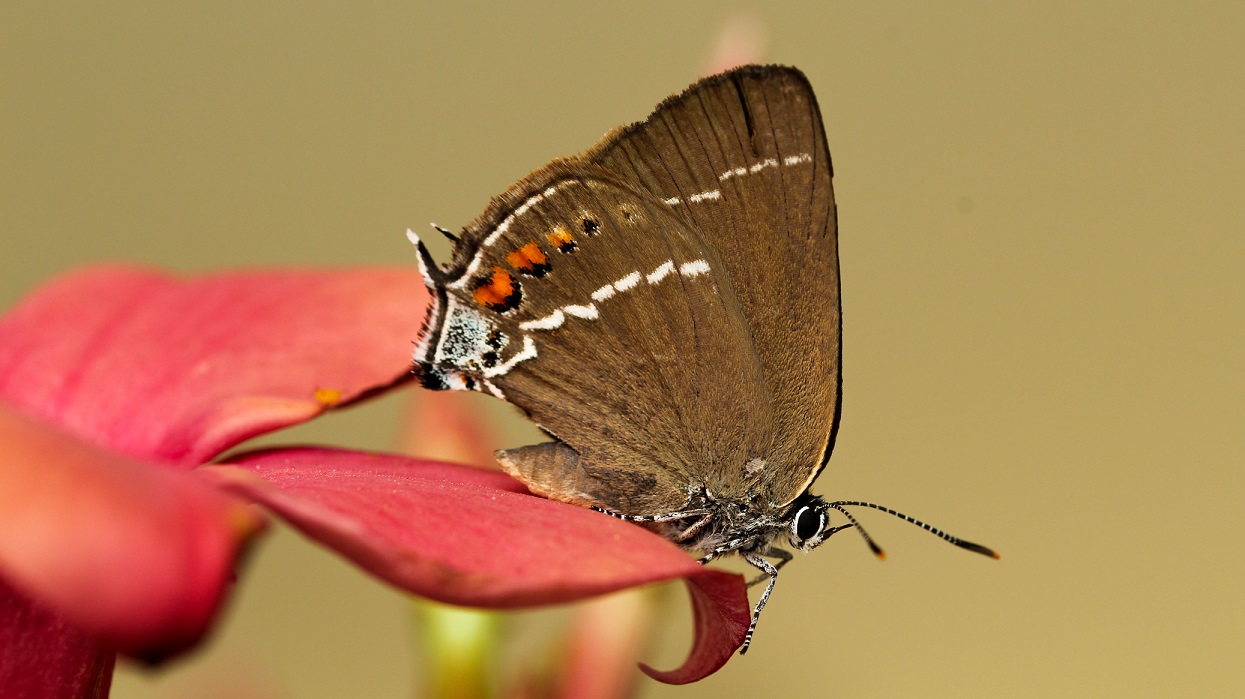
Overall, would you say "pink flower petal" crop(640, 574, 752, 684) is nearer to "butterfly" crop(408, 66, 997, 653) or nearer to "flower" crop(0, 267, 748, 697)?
"flower" crop(0, 267, 748, 697)

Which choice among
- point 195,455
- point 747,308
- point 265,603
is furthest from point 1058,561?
point 195,455

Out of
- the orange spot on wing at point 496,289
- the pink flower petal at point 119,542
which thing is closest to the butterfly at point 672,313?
the orange spot on wing at point 496,289

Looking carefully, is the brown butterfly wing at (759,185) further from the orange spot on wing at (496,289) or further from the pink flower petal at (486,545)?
the pink flower petal at (486,545)

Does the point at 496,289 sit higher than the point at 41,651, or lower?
higher

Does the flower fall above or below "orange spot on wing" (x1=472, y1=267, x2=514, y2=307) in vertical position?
below

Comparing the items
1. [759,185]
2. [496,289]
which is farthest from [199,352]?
[759,185]

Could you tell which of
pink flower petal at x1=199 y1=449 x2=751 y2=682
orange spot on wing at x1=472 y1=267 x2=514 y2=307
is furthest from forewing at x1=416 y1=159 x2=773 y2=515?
pink flower petal at x1=199 y1=449 x2=751 y2=682

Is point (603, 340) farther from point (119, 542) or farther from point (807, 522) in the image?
point (119, 542)
